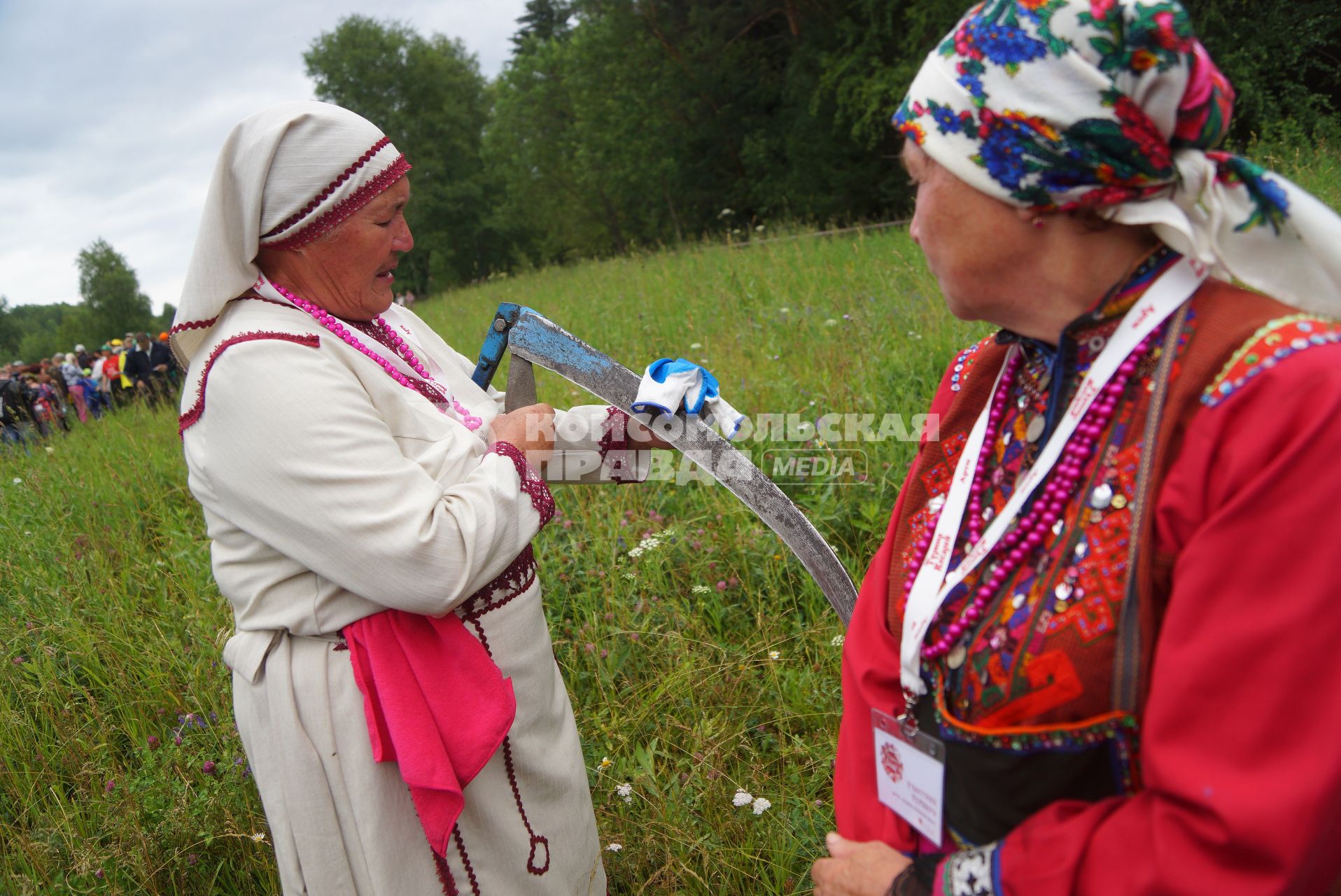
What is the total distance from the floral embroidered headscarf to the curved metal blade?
1.02m

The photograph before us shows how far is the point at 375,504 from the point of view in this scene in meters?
1.48

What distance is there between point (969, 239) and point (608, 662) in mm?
2157

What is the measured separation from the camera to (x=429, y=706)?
62.6 inches

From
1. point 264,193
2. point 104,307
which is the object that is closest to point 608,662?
point 264,193

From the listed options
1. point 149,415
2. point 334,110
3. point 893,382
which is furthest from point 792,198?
point 334,110

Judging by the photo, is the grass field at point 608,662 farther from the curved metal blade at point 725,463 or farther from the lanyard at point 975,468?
the lanyard at point 975,468

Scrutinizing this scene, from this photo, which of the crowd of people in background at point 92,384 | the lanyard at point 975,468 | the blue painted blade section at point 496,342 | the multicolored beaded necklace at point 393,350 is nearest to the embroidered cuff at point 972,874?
the lanyard at point 975,468

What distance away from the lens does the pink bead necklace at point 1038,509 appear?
104cm

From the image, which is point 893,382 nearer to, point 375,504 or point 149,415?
point 375,504

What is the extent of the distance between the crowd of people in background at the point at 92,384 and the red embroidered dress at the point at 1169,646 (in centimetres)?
913

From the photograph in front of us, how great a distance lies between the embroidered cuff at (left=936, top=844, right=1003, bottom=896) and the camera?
1.04m

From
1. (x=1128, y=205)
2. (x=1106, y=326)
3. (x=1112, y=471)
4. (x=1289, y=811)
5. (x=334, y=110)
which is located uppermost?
(x=334, y=110)

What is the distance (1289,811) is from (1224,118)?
0.77 metres

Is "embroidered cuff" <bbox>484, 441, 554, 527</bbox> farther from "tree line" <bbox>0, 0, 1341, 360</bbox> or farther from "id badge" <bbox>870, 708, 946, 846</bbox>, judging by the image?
"tree line" <bbox>0, 0, 1341, 360</bbox>
